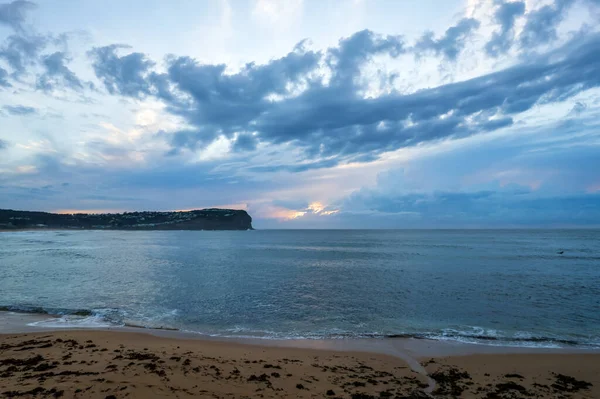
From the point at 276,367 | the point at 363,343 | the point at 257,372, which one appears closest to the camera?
the point at 257,372

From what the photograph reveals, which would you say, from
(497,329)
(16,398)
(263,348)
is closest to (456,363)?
(497,329)

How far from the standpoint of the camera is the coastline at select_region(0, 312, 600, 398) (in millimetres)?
8945

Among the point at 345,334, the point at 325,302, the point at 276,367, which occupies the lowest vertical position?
the point at 325,302

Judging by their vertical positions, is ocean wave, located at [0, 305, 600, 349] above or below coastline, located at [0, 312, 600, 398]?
below

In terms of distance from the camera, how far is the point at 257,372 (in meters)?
10.4

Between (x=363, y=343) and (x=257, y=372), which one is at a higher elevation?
(x=257, y=372)

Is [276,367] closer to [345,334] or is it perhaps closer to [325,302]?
[345,334]

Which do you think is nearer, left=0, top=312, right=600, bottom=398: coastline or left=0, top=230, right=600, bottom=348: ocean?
left=0, top=312, right=600, bottom=398: coastline

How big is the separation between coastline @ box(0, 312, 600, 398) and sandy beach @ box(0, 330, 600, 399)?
31mm

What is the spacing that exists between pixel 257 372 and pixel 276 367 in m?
0.79

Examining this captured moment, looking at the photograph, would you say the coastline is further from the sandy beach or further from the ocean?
the ocean

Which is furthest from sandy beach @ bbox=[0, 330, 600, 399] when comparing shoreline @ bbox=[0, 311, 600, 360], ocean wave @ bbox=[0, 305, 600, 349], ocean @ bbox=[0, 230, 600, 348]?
ocean @ bbox=[0, 230, 600, 348]

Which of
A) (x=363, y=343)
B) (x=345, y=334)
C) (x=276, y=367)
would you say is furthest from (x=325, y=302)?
(x=276, y=367)

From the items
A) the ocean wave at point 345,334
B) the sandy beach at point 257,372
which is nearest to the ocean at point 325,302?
the ocean wave at point 345,334
